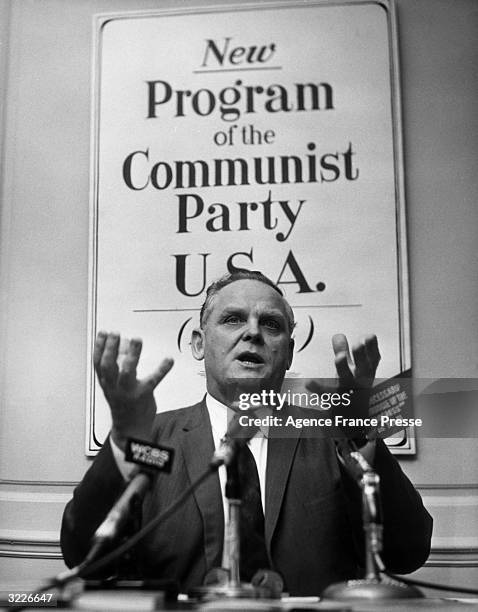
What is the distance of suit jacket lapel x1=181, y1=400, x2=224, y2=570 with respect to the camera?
2.26m

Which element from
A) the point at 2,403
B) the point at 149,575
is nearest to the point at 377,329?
the point at 149,575

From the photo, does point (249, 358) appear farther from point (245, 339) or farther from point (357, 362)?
point (357, 362)

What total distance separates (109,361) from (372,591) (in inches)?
43.1

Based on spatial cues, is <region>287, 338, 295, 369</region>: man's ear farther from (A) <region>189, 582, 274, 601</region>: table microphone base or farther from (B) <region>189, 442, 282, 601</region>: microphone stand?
(A) <region>189, 582, 274, 601</region>: table microphone base

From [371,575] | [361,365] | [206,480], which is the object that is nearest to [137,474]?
[206,480]

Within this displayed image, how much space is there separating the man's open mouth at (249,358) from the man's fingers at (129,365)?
306 millimetres

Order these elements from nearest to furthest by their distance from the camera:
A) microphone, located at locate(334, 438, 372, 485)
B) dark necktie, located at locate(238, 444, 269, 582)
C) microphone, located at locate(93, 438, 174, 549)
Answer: microphone, located at locate(93, 438, 174, 549), microphone, located at locate(334, 438, 372, 485), dark necktie, located at locate(238, 444, 269, 582)

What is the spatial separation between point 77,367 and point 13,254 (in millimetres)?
413

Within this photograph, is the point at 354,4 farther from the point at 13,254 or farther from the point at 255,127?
the point at 13,254

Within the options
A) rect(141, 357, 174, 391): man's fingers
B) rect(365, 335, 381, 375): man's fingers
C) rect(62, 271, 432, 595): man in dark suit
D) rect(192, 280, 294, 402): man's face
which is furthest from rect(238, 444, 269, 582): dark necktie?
rect(365, 335, 381, 375): man's fingers

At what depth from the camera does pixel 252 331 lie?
240cm

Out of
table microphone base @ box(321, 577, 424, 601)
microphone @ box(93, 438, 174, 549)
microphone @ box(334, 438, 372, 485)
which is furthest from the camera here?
microphone @ box(334, 438, 372, 485)

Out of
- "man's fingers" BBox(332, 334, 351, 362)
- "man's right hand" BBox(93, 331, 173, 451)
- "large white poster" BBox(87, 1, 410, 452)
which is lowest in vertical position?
"man's right hand" BBox(93, 331, 173, 451)

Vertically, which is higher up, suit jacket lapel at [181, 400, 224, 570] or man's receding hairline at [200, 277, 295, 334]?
man's receding hairline at [200, 277, 295, 334]
